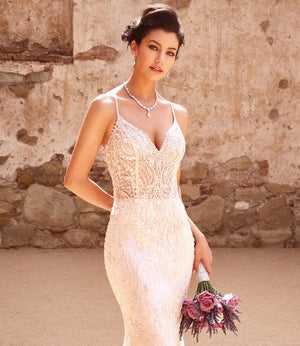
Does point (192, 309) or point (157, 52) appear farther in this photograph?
point (157, 52)

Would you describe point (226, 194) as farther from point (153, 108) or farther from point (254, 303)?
point (153, 108)

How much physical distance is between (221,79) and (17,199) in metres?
2.38

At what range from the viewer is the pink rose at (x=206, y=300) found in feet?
7.15

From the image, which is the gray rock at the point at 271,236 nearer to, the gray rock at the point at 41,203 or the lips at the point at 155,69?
the gray rock at the point at 41,203

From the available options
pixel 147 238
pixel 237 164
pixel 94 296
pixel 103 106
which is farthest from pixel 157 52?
pixel 237 164

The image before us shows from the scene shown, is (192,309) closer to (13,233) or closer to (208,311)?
(208,311)

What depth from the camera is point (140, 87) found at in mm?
2447

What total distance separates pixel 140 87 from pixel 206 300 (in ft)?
2.78

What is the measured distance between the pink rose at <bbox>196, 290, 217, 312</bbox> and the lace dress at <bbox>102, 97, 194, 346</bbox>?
10cm

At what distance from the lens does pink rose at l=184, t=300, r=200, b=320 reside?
2195mm

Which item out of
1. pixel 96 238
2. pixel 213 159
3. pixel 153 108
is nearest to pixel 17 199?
pixel 96 238

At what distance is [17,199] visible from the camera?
6270 mm

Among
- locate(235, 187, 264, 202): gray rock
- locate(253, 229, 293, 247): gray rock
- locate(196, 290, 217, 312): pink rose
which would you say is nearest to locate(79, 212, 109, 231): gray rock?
Result: locate(235, 187, 264, 202): gray rock

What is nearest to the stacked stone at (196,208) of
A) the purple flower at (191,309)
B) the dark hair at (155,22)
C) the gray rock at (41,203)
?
the gray rock at (41,203)
